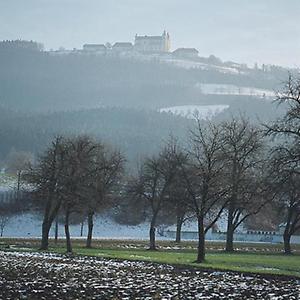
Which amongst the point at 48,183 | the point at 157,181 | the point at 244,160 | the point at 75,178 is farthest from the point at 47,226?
the point at 244,160

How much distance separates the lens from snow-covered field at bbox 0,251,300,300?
20.4 meters

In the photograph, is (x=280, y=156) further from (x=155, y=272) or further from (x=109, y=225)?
(x=109, y=225)

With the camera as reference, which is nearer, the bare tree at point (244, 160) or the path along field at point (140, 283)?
the path along field at point (140, 283)

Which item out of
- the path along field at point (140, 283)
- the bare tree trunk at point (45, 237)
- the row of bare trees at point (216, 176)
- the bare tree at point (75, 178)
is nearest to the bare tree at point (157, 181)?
the row of bare trees at point (216, 176)

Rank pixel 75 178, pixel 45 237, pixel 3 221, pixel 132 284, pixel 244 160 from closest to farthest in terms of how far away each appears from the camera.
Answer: pixel 132 284 < pixel 45 237 < pixel 75 178 < pixel 244 160 < pixel 3 221

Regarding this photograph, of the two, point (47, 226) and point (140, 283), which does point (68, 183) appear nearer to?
point (47, 226)

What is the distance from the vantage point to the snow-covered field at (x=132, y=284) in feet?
67.0

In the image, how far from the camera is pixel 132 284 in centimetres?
2394

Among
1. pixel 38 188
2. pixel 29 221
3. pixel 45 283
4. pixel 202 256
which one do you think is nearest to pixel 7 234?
pixel 29 221

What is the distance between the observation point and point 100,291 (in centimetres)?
2128

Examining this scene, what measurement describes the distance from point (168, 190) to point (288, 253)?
13.3 metres

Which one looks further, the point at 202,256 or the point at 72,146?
the point at 72,146

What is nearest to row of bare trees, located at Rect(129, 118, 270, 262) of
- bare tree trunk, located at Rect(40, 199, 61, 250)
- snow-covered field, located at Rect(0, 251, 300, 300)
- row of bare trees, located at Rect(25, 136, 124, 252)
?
row of bare trees, located at Rect(25, 136, 124, 252)

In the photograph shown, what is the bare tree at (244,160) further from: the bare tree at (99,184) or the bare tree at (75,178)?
the bare tree at (75,178)
